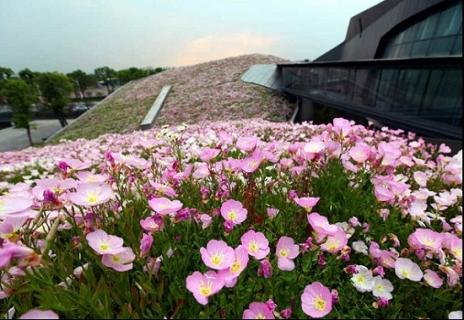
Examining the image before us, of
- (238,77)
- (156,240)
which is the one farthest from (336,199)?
(238,77)

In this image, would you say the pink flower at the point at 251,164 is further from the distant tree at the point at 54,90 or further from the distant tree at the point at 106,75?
the distant tree at the point at 106,75

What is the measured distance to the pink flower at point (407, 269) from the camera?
134 cm

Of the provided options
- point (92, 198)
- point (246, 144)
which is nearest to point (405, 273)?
point (246, 144)

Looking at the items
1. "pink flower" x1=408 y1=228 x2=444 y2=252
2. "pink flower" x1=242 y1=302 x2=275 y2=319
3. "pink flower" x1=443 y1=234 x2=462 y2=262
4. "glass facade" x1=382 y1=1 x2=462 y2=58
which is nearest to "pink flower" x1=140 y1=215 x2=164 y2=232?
"pink flower" x1=242 y1=302 x2=275 y2=319

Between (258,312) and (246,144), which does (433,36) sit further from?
(258,312)

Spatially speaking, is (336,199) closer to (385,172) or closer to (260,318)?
(385,172)

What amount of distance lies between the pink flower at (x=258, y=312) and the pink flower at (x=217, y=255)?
0.54 ft

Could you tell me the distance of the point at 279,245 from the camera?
1407 millimetres

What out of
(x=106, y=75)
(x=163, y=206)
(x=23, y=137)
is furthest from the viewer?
(x=106, y=75)

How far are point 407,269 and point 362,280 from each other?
0.20m

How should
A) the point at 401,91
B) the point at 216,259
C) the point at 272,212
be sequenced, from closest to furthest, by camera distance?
the point at 216,259 < the point at 272,212 < the point at 401,91

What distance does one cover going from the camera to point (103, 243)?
1284 mm

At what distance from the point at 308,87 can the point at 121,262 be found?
1747 cm

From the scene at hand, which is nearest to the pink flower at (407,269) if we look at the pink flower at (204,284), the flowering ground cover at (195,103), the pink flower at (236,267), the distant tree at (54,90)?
the pink flower at (236,267)
